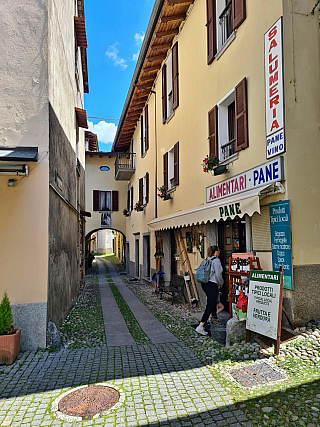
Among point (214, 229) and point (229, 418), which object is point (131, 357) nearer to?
point (229, 418)

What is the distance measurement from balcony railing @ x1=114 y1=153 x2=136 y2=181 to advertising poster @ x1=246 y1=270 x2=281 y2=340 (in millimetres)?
Answer: 16332

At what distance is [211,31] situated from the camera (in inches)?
344

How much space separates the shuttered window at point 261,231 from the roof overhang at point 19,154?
435 centimetres

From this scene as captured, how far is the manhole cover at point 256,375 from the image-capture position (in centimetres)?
441

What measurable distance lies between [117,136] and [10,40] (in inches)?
631

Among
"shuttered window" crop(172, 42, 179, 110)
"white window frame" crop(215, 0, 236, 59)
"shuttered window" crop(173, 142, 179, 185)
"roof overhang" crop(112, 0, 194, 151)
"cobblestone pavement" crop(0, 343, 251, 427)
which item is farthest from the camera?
"shuttered window" crop(172, 42, 179, 110)

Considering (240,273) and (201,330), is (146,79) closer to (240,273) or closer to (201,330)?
(240,273)

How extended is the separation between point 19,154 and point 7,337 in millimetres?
3134

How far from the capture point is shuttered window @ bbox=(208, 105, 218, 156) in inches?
331

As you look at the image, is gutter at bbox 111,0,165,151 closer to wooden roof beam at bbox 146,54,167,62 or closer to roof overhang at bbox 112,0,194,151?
roof overhang at bbox 112,0,194,151

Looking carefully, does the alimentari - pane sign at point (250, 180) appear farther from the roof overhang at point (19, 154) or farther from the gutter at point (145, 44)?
the gutter at point (145, 44)

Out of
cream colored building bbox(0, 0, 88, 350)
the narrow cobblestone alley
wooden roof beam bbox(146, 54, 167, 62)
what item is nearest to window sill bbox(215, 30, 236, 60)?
cream colored building bbox(0, 0, 88, 350)

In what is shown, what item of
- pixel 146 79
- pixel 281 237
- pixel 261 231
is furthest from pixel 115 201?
pixel 281 237

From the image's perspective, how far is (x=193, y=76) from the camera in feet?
33.7
